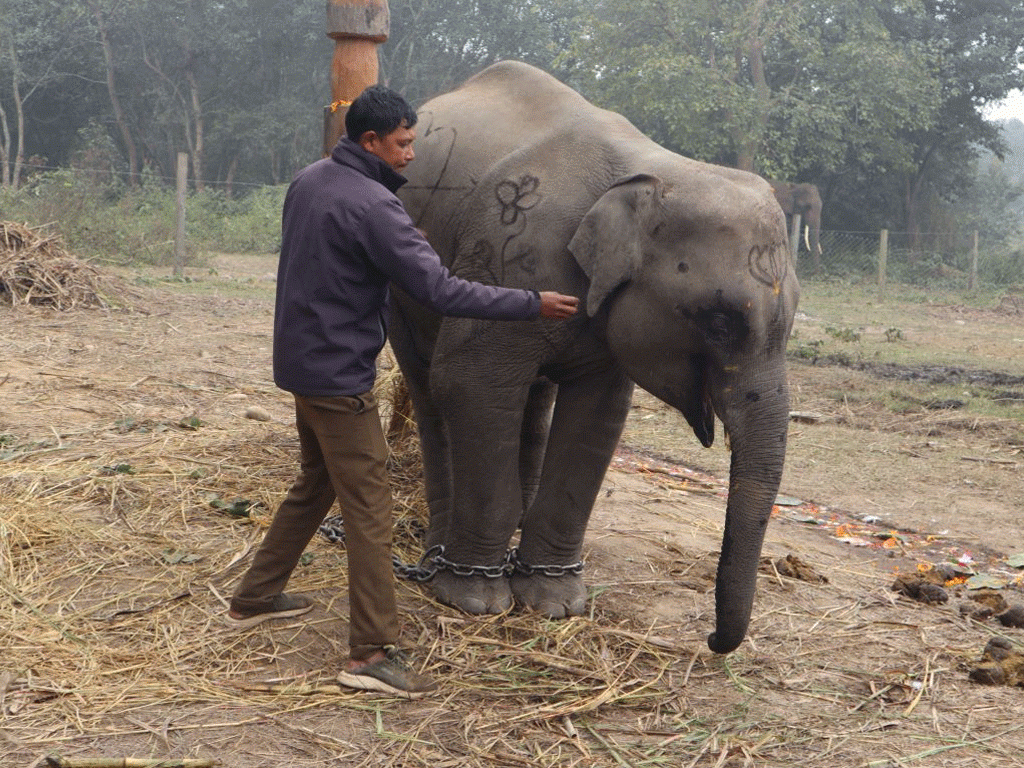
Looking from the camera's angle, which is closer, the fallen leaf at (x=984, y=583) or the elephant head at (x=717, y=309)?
the elephant head at (x=717, y=309)

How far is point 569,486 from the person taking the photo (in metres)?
5.24

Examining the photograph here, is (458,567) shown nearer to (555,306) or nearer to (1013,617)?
(555,306)

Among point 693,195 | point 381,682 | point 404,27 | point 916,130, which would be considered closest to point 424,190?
point 693,195

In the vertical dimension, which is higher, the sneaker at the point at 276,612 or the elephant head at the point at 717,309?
the elephant head at the point at 717,309

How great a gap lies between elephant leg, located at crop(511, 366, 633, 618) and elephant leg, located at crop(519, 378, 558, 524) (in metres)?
0.49

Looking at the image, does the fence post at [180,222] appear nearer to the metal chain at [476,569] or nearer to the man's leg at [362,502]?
the metal chain at [476,569]

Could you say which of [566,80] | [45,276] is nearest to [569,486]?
[45,276]

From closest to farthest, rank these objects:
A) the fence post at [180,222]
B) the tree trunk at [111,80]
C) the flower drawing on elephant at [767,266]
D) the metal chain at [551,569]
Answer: the flower drawing on elephant at [767,266], the metal chain at [551,569], the fence post at [180,222], the tree trunk at [111,80]

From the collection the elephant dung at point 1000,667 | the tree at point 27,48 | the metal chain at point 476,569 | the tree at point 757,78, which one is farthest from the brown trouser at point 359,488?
the tree at point 27,48

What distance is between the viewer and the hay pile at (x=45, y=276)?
1243 centimetres

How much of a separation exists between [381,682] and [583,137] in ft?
7.42

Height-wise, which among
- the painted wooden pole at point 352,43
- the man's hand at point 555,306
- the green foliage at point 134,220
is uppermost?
the painted wooden pole at point 352,43

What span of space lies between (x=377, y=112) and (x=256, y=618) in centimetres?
195

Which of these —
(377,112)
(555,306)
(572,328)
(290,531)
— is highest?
(377,112)
